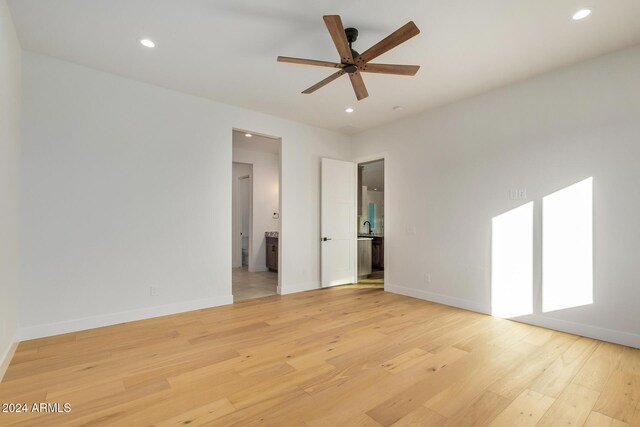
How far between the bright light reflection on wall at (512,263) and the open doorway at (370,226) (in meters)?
2.17

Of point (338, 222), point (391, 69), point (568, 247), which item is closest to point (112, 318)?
point (338, 222)

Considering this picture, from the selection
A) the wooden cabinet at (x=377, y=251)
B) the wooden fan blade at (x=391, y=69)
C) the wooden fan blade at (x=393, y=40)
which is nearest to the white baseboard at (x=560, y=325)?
the wooden cabinet at (x=377, y=251)

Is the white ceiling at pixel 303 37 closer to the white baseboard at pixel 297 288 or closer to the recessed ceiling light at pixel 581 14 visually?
the recessed ceiling light at pixel 581 14

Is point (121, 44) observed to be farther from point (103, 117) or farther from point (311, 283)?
point (311, 283)

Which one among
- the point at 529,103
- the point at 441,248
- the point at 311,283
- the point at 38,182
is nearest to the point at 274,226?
the point at 311,283

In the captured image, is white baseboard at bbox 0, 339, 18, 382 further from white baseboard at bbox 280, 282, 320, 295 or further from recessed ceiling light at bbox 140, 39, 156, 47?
white baseboard at bbox 280, 282, 320, 295

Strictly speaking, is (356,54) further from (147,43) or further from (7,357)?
(7,357)

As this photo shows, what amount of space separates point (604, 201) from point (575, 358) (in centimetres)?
163

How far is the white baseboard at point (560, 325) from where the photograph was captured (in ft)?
9.63

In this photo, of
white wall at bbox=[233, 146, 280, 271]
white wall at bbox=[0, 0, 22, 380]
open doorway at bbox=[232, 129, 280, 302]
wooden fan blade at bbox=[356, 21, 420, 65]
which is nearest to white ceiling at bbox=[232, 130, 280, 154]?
open doorway at bbox=[232, 129, 280, 302]

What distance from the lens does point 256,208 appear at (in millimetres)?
7445

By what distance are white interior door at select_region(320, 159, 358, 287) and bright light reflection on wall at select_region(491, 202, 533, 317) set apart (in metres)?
2.60

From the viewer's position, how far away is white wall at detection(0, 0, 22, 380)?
2357 mm

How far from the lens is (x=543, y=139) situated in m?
3.51
